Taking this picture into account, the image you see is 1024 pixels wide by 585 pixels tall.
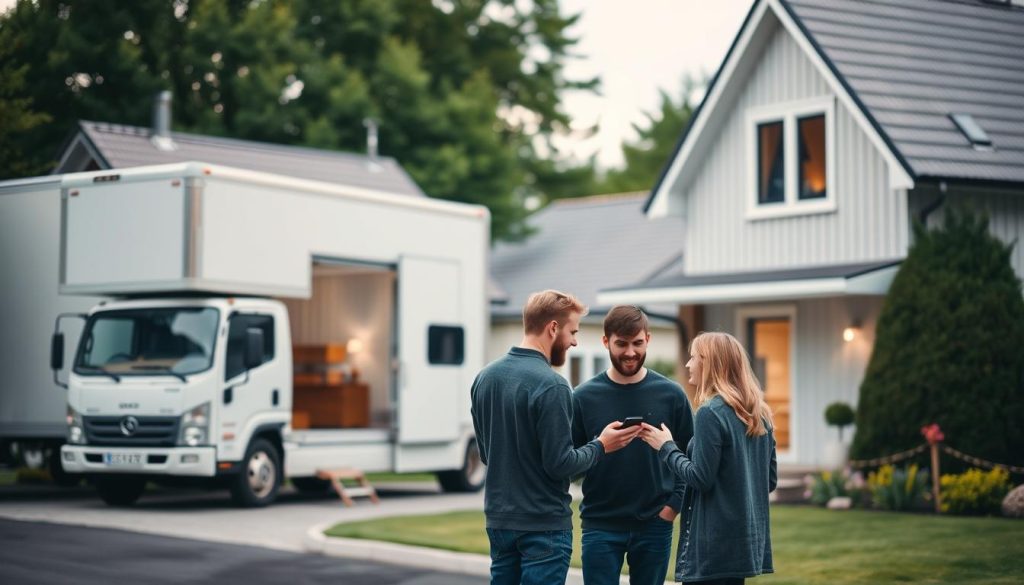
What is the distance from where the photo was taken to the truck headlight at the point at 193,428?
16.8 m

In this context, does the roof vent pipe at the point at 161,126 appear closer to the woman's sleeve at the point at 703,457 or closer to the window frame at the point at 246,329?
the window frame at the point at 246,329

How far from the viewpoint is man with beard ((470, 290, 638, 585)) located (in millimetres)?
6621

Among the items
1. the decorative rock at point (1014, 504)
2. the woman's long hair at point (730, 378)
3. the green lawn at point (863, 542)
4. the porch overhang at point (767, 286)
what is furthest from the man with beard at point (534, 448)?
the porch overhang at point (767, 286)

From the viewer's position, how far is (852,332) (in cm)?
2048

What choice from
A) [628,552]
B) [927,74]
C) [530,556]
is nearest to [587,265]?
[927,74]

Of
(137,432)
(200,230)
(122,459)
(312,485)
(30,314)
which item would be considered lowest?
(312,485)

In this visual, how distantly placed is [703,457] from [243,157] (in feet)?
61.4

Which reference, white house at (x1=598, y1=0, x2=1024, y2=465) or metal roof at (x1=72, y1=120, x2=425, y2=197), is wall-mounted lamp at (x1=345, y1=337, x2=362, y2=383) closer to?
white house at (x1=598, y1=0, x2=1024, y2=465)

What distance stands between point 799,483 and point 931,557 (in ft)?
20.0

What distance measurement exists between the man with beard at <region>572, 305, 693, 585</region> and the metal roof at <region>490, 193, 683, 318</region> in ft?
76.9

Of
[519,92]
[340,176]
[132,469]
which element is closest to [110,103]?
[340,176]

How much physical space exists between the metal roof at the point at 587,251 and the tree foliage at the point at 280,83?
2.82 feet

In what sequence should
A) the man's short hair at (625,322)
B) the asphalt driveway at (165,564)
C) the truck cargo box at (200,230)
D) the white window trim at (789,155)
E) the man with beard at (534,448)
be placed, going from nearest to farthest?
the man with beard at (534,448), the man's short hair at (625,322), the asphalt driveway at (165,564), the truck cargo box at (200,230), the white window trim at (789,155)

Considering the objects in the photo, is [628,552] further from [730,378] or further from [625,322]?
[625,322]
